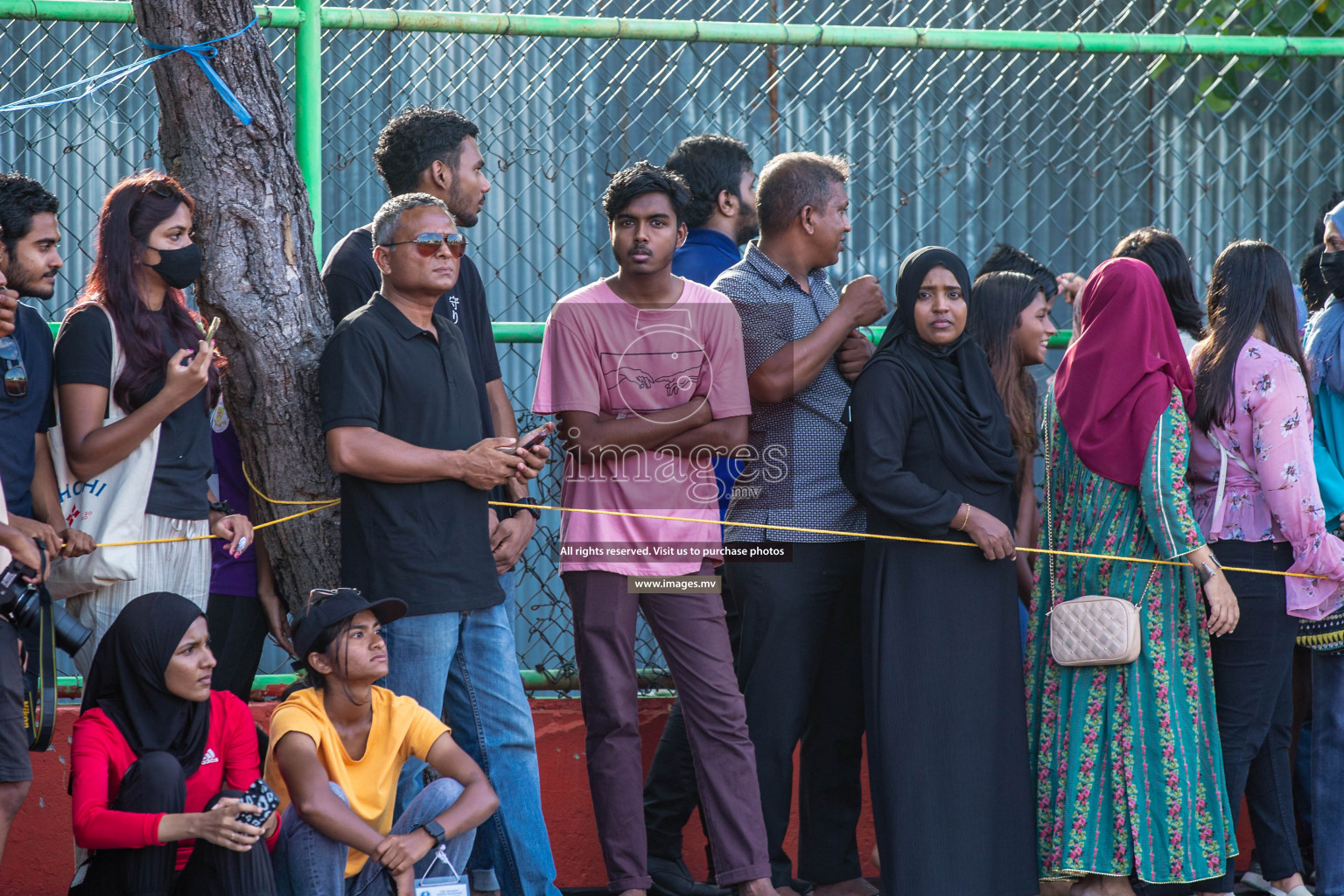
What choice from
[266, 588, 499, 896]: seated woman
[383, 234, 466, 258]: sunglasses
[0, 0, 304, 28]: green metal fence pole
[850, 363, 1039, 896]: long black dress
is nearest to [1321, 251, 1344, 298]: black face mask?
[850, 363, 1039, 896]: long black dress

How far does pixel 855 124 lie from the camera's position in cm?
586

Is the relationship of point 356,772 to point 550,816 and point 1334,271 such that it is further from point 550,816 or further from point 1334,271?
point 1334,271

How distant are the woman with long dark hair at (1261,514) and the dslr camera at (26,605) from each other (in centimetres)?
305

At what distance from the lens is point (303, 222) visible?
12.9 feet

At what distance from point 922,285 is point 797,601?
949mm

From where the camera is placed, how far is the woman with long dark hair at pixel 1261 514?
408 cm

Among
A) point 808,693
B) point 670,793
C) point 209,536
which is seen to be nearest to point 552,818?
point 670,793

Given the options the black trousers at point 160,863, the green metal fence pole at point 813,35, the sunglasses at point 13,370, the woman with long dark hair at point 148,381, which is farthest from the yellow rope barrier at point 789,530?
the green metal fence pole at point 813,35

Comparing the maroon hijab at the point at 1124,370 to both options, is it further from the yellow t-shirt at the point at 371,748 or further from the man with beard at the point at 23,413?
the man with beard at the point at 23,413

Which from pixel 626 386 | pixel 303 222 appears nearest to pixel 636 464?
pixel 626 386

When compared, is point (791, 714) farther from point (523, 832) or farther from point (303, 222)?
point (303, 222)

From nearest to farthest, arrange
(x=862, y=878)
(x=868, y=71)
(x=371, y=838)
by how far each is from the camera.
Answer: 1. (x=371, y=838)
2. (x=862, y=878)
3. (x=868, y=71)

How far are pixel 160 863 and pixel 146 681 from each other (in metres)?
0.42

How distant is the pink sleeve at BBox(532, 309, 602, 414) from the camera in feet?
13.1
